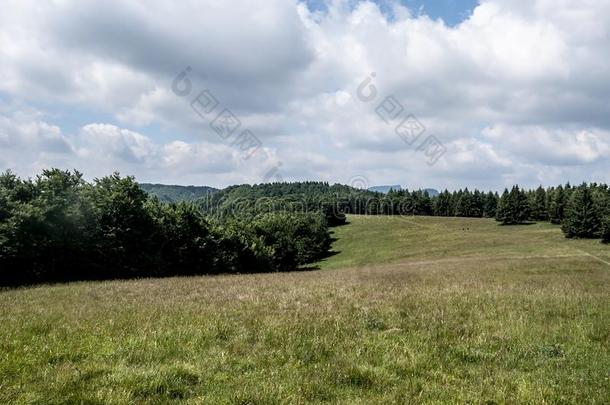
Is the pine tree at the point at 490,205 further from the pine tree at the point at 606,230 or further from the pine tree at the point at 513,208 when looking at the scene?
the pine tree at the point at 606,230

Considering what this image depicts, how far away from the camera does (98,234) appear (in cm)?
3572

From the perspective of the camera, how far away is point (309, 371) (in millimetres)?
7293

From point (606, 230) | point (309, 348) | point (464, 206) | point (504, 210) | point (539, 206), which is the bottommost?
point (309, 348)

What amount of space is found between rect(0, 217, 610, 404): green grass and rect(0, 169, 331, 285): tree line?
16.4 m

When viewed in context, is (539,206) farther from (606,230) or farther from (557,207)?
(606,230)

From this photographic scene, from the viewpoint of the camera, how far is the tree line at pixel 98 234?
94.1ft

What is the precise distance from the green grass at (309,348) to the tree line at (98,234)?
54.0ft

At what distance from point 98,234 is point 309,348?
32469 mm

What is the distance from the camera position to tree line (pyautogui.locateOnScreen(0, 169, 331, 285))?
94.1 ft

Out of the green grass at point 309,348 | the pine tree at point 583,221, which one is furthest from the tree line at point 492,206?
the green grass at point 309,348

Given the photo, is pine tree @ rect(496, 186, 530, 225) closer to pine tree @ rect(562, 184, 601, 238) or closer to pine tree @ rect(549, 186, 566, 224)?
pine tree @ rect(549, 186, 566, 224)

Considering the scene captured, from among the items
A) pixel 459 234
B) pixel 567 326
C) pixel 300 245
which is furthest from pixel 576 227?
pixel 567 326

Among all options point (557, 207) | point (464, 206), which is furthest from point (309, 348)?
point (464, 206)

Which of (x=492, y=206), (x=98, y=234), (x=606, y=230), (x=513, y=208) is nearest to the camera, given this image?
(x=98, y=234)
